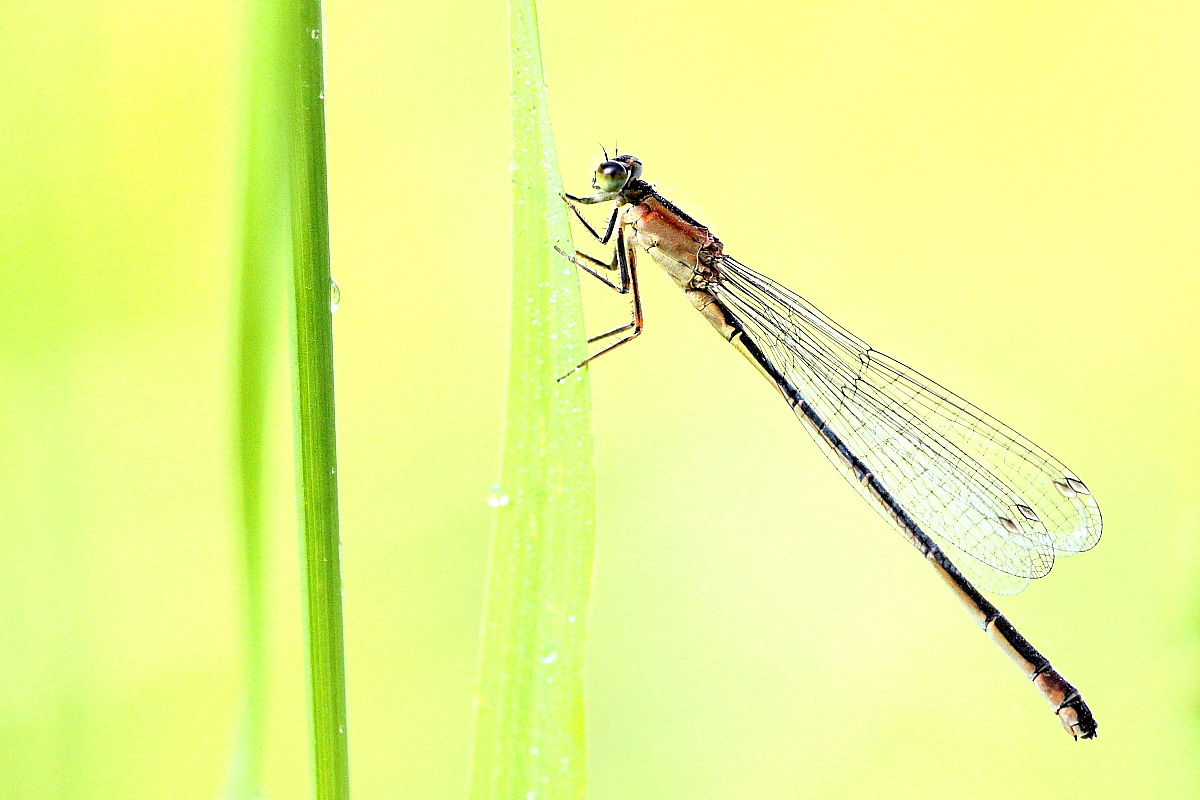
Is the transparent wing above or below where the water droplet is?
above

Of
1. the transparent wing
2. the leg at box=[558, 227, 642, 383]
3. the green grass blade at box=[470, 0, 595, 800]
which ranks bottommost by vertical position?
the green grass blade at box=[470, 0, 595, 800]

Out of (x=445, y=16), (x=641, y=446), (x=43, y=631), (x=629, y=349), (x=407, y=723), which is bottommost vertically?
(x=43, y=631)

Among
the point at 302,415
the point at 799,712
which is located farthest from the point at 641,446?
the point at 302,415

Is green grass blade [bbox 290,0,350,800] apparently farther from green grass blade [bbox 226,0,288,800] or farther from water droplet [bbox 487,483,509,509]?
water droplet [bbox 487,483,509,509]

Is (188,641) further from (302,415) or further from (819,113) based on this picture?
(819,113)

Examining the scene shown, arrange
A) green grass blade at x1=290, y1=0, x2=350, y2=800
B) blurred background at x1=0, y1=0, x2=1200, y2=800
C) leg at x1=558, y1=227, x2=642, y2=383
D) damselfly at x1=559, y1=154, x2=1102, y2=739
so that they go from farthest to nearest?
1. blurred background at x1=0, y1=0, x2=1200, y2=800
2. damselfly at x1=559, y1=154, x2=1102, y2=739
3. leg at x1=558, y1=227, x2=642, y2=383
4. green grass blade at x1=290, y1=0, x2=350, y2=800

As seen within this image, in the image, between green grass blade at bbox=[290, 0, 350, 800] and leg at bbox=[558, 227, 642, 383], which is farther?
leg at bbox=[558, 227, 642, 383]

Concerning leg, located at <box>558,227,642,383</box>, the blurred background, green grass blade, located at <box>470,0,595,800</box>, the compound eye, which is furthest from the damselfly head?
green grass blade, located at <box>470,0,595,800</box>
